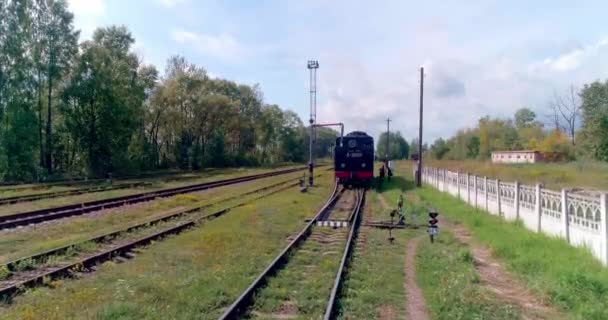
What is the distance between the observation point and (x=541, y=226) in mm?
12477

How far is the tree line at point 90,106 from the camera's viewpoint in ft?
124

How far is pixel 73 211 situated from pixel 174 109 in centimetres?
4500

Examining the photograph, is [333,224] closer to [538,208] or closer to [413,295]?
[538,208]

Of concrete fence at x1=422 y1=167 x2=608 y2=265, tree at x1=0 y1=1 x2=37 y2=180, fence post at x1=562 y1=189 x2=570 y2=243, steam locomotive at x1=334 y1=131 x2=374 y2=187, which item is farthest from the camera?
tree at x1=0 y1=1 x2=37 y2=180

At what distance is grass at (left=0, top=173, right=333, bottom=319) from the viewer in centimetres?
679

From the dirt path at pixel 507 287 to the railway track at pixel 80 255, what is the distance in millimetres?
7195

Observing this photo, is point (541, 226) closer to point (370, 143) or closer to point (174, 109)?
point (370, 143)

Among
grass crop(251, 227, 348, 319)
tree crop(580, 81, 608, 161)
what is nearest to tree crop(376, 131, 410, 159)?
tree crop(580, 81, 608, 161)

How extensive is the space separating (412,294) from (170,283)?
154 inches

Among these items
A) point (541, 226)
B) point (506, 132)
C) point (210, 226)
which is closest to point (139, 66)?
point (210, 226)

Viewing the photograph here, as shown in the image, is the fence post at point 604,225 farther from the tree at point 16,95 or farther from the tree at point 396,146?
the tree at point 396,146

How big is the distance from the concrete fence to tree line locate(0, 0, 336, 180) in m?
32.0

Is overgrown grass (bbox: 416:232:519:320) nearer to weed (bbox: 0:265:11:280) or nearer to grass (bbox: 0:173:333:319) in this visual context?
grass (bbox: 0:173:333:319)

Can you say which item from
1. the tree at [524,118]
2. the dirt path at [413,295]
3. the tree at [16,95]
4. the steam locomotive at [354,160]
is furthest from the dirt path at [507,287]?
the tree at [524,118]
